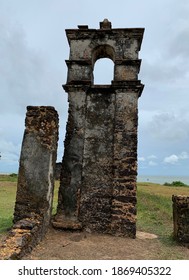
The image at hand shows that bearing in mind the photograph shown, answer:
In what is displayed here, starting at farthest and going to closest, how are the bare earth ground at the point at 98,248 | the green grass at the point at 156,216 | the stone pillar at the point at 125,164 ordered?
the green grass at the point at 156,216
the stone pillar at the point at 125,164
the bare earth ground at the point at 98,248

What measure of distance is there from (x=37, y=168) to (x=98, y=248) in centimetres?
225

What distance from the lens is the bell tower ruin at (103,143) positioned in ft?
25.1

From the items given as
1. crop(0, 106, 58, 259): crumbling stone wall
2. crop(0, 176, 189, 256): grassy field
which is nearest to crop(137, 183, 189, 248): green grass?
crop(0, 176, 189, 256): grassy field

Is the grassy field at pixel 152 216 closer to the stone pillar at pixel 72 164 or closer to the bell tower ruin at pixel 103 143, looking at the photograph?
the bell tower ruin at pixel 103 143

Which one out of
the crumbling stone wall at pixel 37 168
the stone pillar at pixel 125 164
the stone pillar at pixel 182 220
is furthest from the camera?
the stone pillar at pixel 125 164

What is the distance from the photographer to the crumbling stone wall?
22.7 ft

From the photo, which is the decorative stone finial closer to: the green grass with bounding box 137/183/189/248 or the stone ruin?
the stone ruin

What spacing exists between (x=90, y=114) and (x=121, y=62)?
172 cm

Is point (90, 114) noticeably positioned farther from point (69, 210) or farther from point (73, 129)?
point (69, 210)

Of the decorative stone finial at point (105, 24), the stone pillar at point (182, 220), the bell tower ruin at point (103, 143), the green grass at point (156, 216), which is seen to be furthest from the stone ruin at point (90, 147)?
the green grass at point (156, 216)

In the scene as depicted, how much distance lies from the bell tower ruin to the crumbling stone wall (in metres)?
0.68

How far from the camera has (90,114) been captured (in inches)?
323

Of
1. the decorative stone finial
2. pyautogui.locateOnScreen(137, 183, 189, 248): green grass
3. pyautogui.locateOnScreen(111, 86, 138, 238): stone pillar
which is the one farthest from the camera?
the decorative stone finial

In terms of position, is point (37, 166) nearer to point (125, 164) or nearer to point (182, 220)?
point (125, 164)
